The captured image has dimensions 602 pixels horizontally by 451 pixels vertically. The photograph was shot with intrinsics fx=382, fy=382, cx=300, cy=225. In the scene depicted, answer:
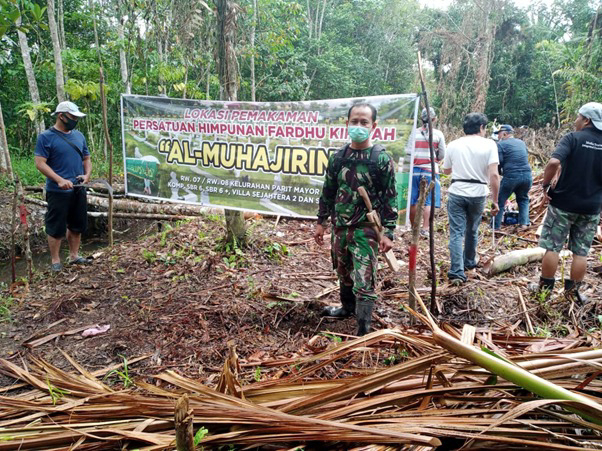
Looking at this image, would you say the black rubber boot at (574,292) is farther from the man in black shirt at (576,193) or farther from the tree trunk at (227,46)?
the tree trunk at (227,46)

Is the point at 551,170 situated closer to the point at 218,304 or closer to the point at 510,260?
the point at 510,260

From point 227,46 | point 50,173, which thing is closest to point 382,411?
point 227,46

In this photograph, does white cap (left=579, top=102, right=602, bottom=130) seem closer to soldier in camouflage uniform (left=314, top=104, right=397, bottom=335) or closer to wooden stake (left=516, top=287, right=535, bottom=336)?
wooden stake (left=516, top=287, right=535, bottom=336)

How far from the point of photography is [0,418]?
6.25 ft

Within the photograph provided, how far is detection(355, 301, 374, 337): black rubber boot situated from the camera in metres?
2.97

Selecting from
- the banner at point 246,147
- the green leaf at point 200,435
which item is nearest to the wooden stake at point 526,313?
the banner at point 246,147

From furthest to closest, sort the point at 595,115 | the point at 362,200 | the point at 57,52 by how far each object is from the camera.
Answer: the point at 57,52 → the point at 595,115 → the point at 362,200

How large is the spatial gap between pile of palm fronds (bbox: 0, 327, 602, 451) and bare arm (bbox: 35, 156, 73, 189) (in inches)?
133

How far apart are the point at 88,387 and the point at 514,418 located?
2201 millimetres

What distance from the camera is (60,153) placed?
4598mm

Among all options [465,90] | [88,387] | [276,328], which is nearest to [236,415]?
[88,387]

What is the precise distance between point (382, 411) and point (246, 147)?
348 cm

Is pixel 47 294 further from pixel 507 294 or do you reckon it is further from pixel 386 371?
pixel 507 294

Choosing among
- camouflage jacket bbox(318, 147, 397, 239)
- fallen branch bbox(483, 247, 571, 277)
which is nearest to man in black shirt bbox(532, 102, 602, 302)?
fallen branch bbox(483, 247, 571, 277)
